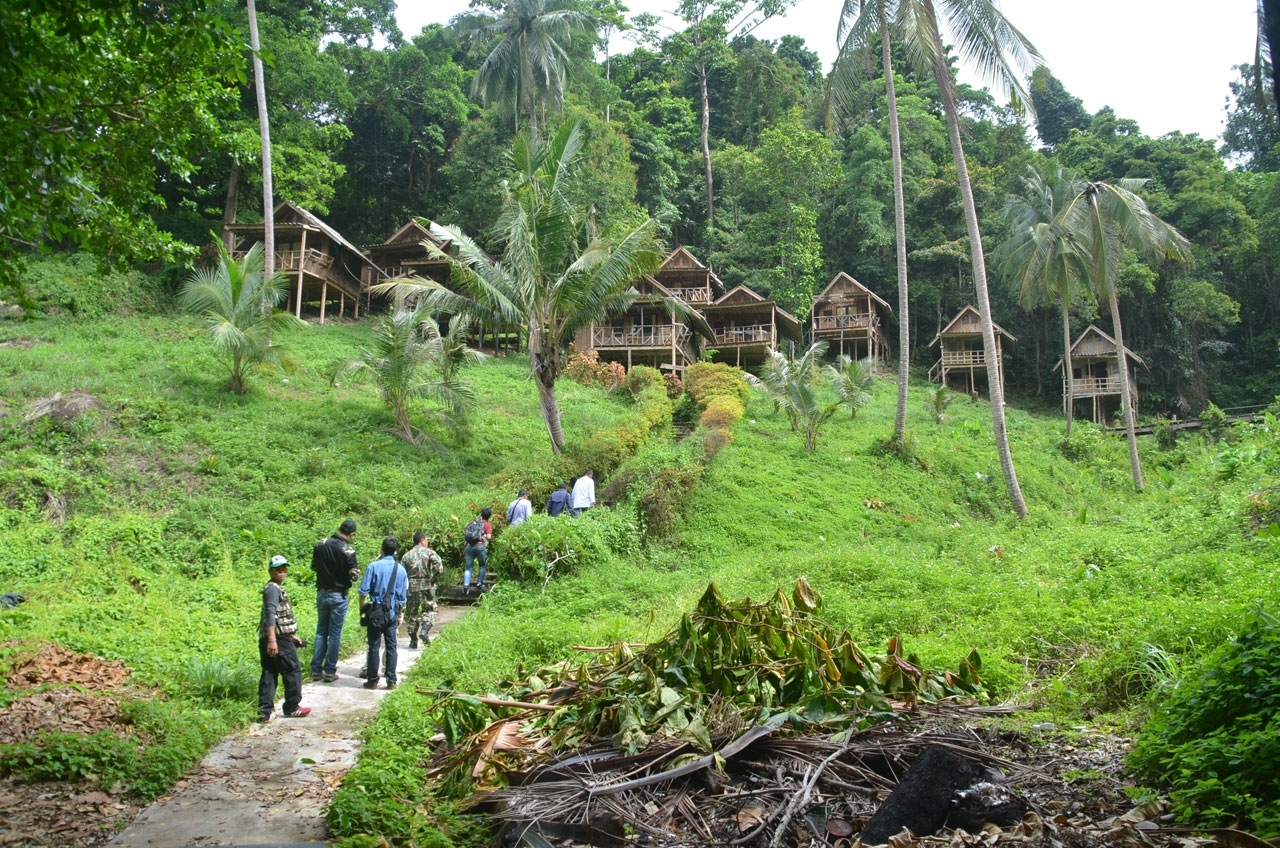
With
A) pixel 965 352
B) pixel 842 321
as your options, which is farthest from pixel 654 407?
pixel 965 352

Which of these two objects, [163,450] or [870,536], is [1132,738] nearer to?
[870,536]

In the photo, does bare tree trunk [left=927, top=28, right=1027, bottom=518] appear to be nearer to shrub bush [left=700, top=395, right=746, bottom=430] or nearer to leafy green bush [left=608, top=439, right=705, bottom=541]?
shrub bush [left=700, top=395, right=746, bottom=430]

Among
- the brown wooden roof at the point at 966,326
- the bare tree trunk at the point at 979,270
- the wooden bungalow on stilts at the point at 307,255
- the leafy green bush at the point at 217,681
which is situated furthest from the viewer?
the brown wooden roof at the point at 966,326

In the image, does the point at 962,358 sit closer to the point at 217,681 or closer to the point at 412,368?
the point at 412,368

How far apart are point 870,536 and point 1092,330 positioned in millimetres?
25310

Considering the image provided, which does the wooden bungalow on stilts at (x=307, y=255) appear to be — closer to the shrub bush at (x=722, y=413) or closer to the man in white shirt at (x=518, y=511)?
the shrub bush at (x=722, y=413)

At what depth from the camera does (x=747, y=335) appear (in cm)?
3494

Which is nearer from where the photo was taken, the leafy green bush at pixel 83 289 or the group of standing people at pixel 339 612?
the group of standing people at pixel 339 612

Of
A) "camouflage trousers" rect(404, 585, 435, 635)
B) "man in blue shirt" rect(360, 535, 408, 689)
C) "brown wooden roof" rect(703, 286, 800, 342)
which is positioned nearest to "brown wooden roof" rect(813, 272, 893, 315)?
"brown wooden roof" rect(703, 286, 800, 342)

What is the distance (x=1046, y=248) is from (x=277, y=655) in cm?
2417

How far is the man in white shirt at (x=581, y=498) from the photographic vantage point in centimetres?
1444

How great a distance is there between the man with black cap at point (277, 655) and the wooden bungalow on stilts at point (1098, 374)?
34907 millimetres

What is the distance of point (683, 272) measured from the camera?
35688 millimetres

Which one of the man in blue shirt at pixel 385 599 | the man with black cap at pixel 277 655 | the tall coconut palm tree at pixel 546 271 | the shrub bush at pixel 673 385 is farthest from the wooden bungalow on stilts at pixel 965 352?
the man with black cap at pixel 277 655
